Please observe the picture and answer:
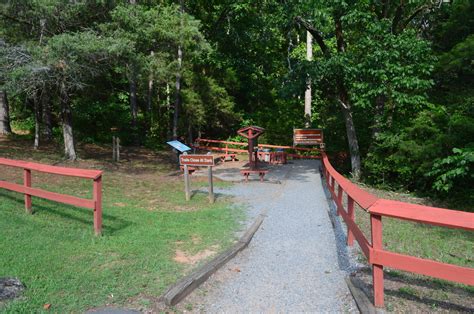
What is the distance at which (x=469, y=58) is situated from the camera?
12.3 metres

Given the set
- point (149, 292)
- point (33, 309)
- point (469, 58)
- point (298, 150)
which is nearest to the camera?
point (33, 309)

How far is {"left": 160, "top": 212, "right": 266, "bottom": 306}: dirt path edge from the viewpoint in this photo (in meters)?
3.97

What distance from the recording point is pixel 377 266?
3668 mm

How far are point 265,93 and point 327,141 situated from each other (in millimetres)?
8391

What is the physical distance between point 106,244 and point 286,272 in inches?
102

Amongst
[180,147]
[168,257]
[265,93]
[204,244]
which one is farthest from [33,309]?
[265,93]

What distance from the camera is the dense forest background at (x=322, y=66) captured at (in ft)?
36.6

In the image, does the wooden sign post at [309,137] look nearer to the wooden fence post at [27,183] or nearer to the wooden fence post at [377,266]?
the wooden fence post at [27,183]

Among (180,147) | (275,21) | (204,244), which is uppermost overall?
(275,21)

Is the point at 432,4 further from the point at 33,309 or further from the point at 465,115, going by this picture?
the point at 33,309

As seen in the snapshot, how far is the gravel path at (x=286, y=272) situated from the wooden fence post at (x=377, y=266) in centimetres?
33

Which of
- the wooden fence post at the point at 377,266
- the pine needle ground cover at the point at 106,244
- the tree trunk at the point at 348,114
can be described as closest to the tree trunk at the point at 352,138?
the tree trunk at the point at 348,114

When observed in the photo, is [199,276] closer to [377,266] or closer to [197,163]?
[377,266]

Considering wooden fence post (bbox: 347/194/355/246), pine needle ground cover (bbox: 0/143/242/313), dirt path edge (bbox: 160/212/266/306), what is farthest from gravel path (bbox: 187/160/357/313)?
pine needle ground cover (bbox: 0/143/242/313)
